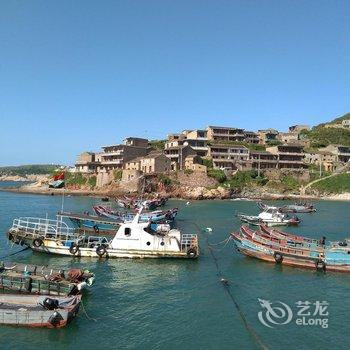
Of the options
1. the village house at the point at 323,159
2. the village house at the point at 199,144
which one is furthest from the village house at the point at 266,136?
the village house at the point at 199,144

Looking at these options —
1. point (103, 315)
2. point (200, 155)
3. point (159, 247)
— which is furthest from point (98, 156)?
point (103, 315)

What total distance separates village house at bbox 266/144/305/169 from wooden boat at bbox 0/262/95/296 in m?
99.4

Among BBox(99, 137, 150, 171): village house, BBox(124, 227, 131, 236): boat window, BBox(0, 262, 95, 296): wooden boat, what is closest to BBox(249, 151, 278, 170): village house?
BBox(99, 137, 150, 171): village house

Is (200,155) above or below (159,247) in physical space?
above

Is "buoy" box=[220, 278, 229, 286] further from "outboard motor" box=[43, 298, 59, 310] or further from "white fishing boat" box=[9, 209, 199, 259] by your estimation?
"outboard motor" box=[43, 298, 59, 310]

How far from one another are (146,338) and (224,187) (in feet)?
277

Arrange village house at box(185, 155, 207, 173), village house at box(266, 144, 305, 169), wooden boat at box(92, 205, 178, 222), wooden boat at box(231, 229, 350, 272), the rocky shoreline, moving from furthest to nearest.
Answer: village house at box(266, 144, 305, 169) → village house at box(185, 155, 207, 173) → the rocky shoreline → wooden boat at box(92, 205, 178, 222) → wooden boat at box(231, 229, 350, 272)

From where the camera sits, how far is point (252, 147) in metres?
124

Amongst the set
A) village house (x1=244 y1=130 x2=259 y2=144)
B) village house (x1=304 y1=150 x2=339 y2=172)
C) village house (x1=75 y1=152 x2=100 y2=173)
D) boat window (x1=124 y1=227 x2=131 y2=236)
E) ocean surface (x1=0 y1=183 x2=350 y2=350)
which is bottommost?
ocean surface (x1=0 y1=183 x2=350 y2=350)

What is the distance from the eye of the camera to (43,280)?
23.0 meters

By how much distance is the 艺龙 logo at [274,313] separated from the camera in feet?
71.0

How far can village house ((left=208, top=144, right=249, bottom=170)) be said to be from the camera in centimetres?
11206

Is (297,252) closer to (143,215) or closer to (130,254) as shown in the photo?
(130,254)

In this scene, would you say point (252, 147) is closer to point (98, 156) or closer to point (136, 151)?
point (136, 151)
